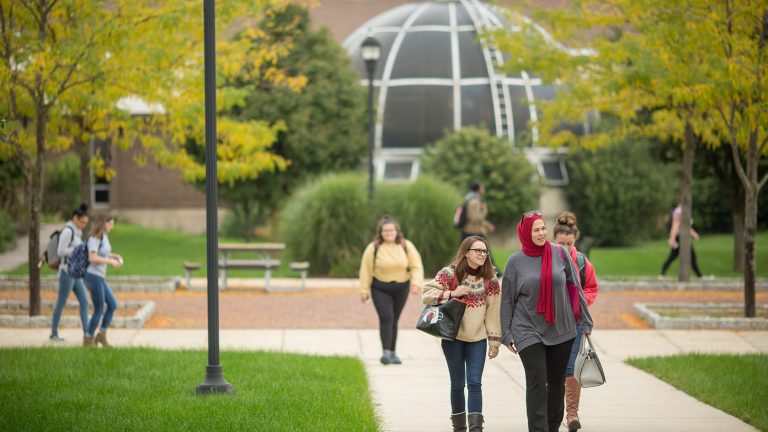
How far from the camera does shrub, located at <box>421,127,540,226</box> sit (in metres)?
31.6

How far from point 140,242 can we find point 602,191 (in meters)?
14.0

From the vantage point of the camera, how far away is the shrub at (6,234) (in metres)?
26.2

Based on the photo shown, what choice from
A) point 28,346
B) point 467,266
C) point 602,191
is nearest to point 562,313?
point 467,266

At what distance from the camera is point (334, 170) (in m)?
31.6

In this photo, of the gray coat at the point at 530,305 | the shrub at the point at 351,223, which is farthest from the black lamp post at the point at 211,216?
the shrub at the point at 351,223

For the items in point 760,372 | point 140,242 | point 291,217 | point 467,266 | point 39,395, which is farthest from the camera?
point 140,242

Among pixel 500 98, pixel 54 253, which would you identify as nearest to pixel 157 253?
pixel 500 98

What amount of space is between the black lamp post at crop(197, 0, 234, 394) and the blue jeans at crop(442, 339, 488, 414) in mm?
2265

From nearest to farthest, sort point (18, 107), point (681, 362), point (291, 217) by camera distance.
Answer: point (681, 362), point (18, 107), point (291, 217)

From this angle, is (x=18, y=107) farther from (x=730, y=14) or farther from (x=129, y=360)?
(x=730, y=14)

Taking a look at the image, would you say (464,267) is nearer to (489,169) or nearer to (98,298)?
(98,298)

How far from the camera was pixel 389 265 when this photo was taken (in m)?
11.6

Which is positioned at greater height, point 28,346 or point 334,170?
point 334,170

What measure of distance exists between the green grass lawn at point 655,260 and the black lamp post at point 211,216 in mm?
15181
